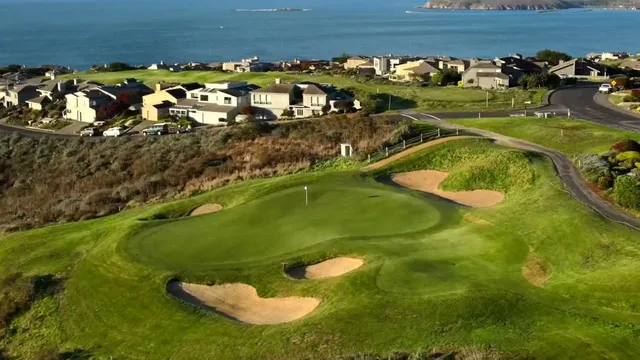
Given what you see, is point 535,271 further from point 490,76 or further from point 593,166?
point 490,76

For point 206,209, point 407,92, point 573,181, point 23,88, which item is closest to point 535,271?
point 573,181

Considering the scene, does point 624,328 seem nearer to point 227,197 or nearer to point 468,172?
point 468,172

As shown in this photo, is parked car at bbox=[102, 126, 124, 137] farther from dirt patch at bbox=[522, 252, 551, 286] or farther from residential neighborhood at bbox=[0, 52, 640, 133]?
dirt patch at bbox=[522, 252, 551, 286]

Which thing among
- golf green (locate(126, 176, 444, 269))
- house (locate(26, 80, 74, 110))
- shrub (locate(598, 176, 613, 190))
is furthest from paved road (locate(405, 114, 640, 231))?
house (locate(26, 80, 74, 110))

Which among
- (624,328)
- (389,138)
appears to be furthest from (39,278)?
(389,138)

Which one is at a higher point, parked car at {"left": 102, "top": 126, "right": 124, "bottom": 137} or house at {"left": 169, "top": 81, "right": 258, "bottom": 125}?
house at {"left": 169, "top": 81, "right": 258, "bottom": 125}

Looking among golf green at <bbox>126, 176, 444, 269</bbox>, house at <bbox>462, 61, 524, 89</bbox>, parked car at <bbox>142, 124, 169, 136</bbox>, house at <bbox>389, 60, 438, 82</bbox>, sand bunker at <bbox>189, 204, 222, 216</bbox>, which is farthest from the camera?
house at <bbox>389, 60, 438, 82</bbox>
